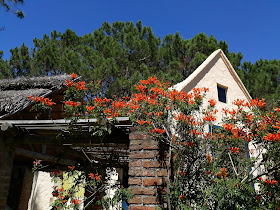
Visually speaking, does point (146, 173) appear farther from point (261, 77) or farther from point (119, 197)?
point (261, 77)

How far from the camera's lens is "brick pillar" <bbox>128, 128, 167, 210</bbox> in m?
2.65

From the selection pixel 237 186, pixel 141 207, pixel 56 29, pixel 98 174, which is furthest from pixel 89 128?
pixel 56 29

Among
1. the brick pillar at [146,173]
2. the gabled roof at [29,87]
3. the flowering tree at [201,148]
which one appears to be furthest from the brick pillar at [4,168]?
the brick pillar at [146,173]

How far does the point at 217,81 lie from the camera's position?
10047 mm

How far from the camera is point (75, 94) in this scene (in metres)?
3.73

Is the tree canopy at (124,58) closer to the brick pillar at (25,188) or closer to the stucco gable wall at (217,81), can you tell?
the stucco gable wall at (217,81)

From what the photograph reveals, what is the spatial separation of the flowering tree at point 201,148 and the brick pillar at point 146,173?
103mm

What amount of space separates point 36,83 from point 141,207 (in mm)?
5500

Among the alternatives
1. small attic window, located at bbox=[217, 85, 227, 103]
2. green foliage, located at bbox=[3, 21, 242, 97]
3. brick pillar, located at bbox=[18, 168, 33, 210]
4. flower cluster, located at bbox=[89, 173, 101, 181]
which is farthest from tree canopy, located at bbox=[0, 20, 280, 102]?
flower cluster, located at bbox=[89, 173, 101, 181]

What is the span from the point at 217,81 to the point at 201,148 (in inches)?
270

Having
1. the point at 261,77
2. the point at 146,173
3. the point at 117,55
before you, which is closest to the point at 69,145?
the point at 146,173

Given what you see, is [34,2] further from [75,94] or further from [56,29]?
[56,29]

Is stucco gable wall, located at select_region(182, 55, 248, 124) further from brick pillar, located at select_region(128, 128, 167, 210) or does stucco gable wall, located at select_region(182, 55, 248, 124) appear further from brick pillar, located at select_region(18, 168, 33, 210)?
brick pillar, located at select_region(128, 128, 167, 210)

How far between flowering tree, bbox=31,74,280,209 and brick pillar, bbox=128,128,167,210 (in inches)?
4.0
